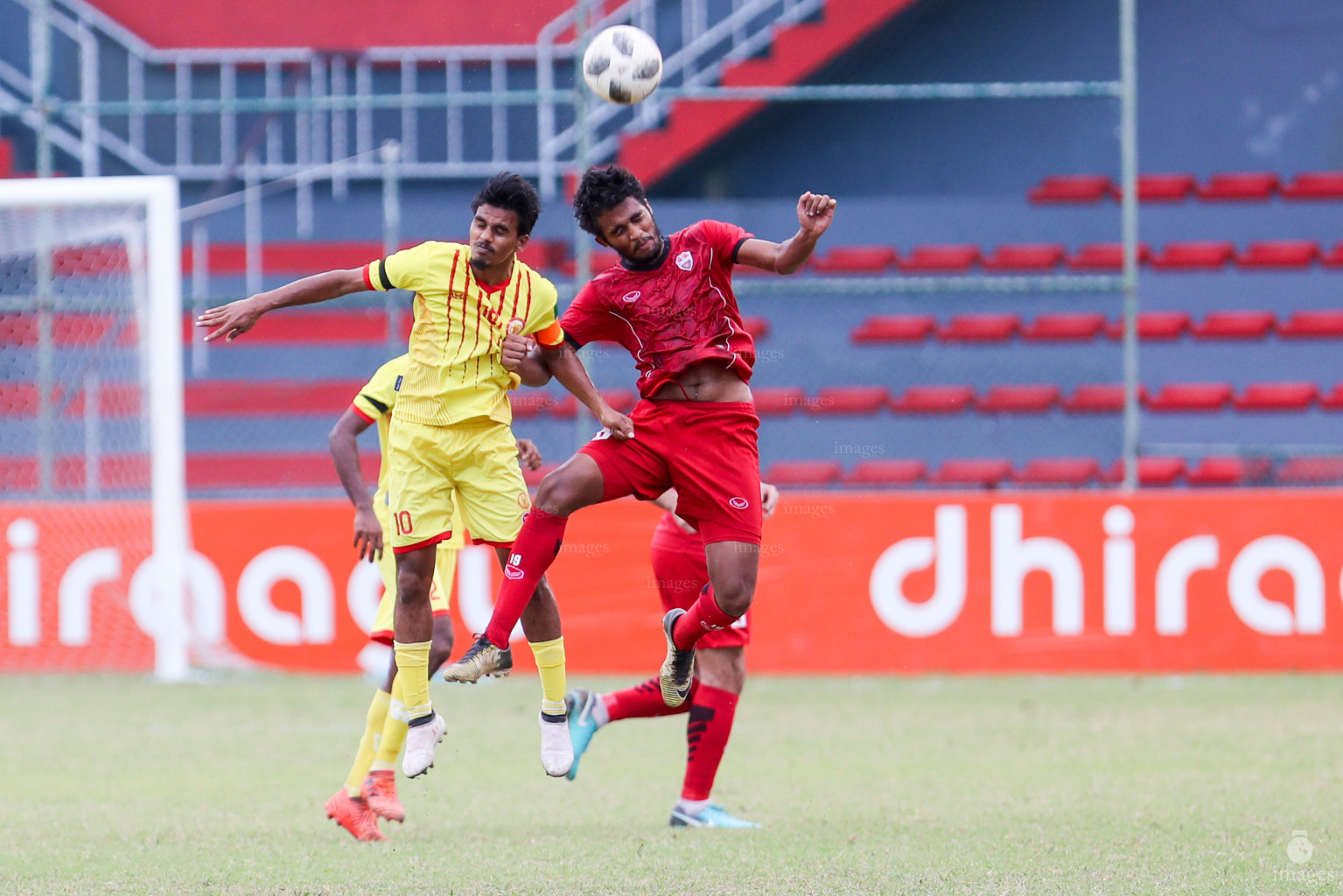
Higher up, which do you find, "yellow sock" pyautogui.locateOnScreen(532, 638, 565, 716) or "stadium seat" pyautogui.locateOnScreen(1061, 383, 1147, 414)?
"stadium seat" pyautogui.locateOnScreen(1061, 383, 1147, 414)

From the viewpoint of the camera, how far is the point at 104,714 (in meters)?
9.59

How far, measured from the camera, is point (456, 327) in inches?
238

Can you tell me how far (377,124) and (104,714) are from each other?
8812 mm

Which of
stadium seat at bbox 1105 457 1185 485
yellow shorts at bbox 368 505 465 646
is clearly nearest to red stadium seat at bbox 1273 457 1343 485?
stadium seat at bbox 1105 457 1185 485

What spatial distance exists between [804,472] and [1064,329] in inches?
120

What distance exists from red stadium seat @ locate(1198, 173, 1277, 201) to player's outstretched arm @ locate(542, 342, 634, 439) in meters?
12.2

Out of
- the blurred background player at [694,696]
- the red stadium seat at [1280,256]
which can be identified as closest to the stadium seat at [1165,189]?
the red stadium seat at [1280,256]

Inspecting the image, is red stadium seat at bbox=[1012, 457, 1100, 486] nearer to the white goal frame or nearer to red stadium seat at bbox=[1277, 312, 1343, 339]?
red stadium seat at bbox=[1277, 312, 1343, 339]

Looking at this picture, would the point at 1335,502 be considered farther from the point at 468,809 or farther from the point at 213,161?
the point at 213,161

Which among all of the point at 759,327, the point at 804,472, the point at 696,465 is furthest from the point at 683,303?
the point at 759,327

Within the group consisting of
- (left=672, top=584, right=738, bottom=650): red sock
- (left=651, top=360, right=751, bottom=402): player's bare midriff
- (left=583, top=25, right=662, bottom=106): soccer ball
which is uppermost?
(left=583, top=25, right=662, bottom=106): soccer ball

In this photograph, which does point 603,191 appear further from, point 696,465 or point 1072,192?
point 1072,192

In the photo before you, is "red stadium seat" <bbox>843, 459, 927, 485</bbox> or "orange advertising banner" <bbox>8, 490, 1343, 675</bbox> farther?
"red stadium seat" <bbox>843, 459, 927, 485</bbox>

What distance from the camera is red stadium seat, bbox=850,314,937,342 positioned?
49.6 ft
